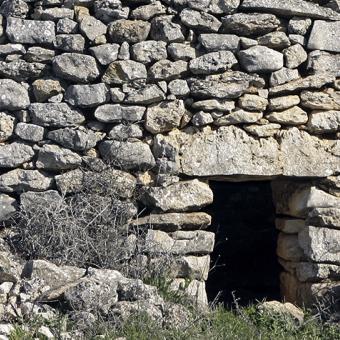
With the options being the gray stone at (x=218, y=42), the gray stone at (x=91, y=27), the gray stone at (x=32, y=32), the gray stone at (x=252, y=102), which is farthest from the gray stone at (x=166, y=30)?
the gray stone at (x=32, y=32)

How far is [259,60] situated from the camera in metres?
6.52

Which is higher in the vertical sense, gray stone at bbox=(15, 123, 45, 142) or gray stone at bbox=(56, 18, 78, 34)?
gray stone at bbox=(56, 18, 78, 34)

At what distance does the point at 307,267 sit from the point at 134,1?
7.07 feet

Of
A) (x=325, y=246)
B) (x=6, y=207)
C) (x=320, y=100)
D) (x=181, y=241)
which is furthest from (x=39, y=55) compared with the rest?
(x=325, y=246)

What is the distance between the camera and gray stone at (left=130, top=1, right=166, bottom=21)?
6543 millimetres

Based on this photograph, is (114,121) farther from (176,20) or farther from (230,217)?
(230,217)

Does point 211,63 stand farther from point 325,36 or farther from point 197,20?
point 325,36

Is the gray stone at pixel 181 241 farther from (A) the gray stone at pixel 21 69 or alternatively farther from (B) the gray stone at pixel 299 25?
(B) the gray stone at pixel 299 25

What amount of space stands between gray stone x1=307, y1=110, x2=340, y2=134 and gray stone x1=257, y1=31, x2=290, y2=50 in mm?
514

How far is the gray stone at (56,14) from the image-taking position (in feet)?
21.6

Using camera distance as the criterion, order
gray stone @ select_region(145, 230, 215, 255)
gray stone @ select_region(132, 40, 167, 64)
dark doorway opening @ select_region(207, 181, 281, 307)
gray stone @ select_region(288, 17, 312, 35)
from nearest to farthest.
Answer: gray stone @ select_region(145, 230, 215, 255) → gray stone @ select_region(132, 40, 167, 64) → gray stone @ select_region(288, 17, 312, 35) → dark doorway opening @ select_region(207, 181, 281, 307)

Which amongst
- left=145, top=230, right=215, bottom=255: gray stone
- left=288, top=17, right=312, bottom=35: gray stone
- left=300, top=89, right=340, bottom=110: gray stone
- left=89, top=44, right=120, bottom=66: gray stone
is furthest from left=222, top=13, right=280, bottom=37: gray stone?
left=145, top=230, right=215, bottom=255: gray stone

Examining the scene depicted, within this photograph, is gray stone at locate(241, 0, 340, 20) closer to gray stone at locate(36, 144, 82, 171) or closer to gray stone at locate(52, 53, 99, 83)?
gray stone at locate(52, 53, 99, 83)

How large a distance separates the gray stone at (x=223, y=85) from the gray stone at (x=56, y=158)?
2.97ft
